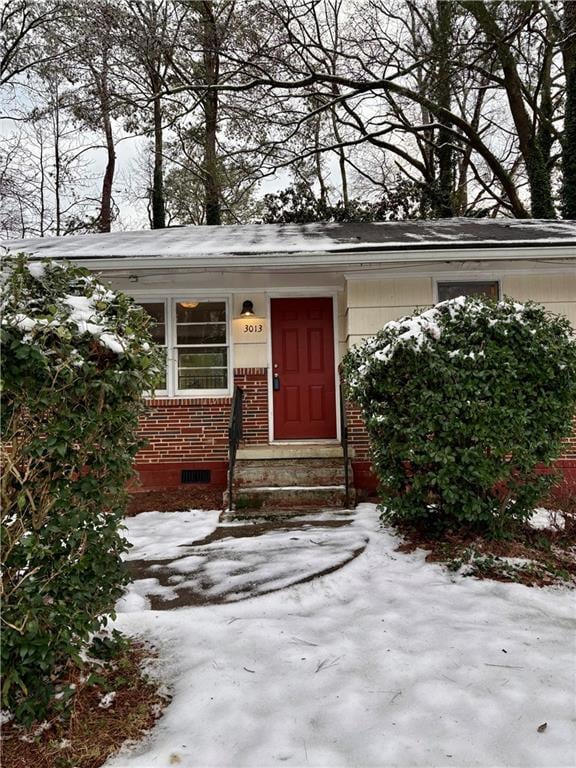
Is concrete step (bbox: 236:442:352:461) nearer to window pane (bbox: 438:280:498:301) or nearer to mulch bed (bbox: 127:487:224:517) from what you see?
mulch bed (bbox: 127:487:224:517)

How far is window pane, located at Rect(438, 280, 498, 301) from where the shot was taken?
6762 mm

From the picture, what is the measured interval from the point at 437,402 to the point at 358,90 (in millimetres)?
12023

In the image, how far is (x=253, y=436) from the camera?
23.3 ft

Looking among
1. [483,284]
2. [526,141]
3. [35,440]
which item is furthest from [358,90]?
[35,440]

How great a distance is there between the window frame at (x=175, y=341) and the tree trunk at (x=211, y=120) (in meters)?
8.33

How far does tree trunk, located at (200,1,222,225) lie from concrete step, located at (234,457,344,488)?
35.3 ft

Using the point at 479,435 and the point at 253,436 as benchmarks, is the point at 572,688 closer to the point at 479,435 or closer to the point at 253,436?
the point at 479,435

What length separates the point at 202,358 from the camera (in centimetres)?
714

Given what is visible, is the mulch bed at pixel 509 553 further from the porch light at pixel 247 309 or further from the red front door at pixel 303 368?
the porch light at pixel 247 309

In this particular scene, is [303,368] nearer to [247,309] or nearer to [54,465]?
[247,309]

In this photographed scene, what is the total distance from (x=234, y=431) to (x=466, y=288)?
12.0 ft

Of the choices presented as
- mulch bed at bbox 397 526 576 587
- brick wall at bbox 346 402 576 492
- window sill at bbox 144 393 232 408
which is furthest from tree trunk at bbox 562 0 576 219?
mulch bed at bbox 397 526 576 587

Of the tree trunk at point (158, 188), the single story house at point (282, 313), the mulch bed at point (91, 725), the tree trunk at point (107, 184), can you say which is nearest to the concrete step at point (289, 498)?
the single story house at point (282, 313)

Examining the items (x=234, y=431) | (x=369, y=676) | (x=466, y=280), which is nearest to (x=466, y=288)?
(x=466, y=280)
